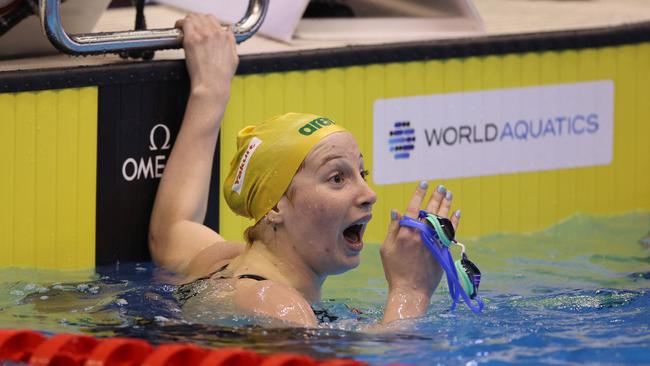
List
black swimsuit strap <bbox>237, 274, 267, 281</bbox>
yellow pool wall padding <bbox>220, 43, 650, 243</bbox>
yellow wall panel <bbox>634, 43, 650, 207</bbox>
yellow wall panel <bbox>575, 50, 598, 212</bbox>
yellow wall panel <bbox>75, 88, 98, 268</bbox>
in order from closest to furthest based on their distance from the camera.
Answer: black swimsuit strap <bbox>237, 274, 267, 281</bbox>
yellow wall panel <bbox>75, 88, 98, 268</bbox>
yellow pool wall padding <bbox>220, 43, 650, 243</bbox>
yellow wall panel <bbox>575, 50, 598, 212</bbox>
yellow wall panel <bbox>634, 43, 650, 207</bbox>

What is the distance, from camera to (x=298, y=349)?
125 inches

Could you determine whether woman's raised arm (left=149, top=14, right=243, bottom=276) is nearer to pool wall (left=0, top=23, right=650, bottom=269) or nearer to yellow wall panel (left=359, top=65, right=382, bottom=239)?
pool wall (left=0, top=23, right=650, bottom=269)

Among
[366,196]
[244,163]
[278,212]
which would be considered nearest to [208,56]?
[244,163]

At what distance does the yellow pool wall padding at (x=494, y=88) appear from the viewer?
15.0 feet

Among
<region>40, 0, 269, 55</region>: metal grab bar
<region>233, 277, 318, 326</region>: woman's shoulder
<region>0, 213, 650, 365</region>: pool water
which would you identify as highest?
<region>40, 0, 269, 55</region>: metal grab bar

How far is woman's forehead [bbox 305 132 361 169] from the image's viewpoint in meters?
3.37

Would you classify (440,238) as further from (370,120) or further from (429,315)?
(370,120)

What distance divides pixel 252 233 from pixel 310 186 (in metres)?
0.22

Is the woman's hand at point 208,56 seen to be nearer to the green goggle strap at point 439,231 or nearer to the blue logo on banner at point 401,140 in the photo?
the blue logo on banner at point 401,140

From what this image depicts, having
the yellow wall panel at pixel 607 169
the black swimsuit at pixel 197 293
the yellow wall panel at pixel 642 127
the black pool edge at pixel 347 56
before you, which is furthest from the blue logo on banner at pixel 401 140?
the black swimsuit at pixel 197 293

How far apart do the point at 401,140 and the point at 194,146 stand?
941mm

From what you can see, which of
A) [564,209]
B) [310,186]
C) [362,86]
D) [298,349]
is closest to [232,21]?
[362,86]

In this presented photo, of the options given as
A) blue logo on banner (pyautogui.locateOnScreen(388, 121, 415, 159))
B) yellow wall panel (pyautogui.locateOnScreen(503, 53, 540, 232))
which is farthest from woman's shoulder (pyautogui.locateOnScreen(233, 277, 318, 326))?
yellow wall panel (pyautogui.locateOnScreen(503, 53, 540, 232))

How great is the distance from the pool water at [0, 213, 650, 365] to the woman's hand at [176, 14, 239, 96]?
59cm
